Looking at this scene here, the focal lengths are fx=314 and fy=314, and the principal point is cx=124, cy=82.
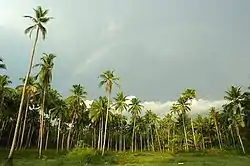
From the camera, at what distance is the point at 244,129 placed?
98938 millimetres

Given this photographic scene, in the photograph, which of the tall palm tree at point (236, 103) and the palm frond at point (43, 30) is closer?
the palm frond at point (43, 30)

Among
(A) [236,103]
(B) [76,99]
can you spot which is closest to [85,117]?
(B) [76,99]

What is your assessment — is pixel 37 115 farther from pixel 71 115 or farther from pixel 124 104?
pixel 124 104

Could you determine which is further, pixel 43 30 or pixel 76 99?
pixel 76 99

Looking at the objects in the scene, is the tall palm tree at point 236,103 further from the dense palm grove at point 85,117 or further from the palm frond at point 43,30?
the palm frond at point 43,30

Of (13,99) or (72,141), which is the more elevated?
(13,99)

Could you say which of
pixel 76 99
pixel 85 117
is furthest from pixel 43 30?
pixel 85 117

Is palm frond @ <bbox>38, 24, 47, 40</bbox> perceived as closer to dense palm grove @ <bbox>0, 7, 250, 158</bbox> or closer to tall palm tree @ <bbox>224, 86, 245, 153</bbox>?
dense palm grove @ <bbox>0, 7, 250, 158</bbox>

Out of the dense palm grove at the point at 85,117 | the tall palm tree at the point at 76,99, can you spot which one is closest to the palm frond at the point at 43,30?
the dense palm grove at the point at 85,117

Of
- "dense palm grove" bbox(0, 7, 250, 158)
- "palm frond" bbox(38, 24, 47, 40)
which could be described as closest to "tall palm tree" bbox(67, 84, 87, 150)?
"dense palm grove" bbox(0, 7, 250, 158)

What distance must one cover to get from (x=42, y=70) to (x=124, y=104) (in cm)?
3811

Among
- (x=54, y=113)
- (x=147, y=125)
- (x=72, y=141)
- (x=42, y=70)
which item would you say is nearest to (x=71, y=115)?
(x=54, y=113)

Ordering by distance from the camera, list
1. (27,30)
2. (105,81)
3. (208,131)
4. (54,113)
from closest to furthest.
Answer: (27,30)
(105,81)
(54,113)
(208,131)

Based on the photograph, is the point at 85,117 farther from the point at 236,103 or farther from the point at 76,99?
the point at 236,103
